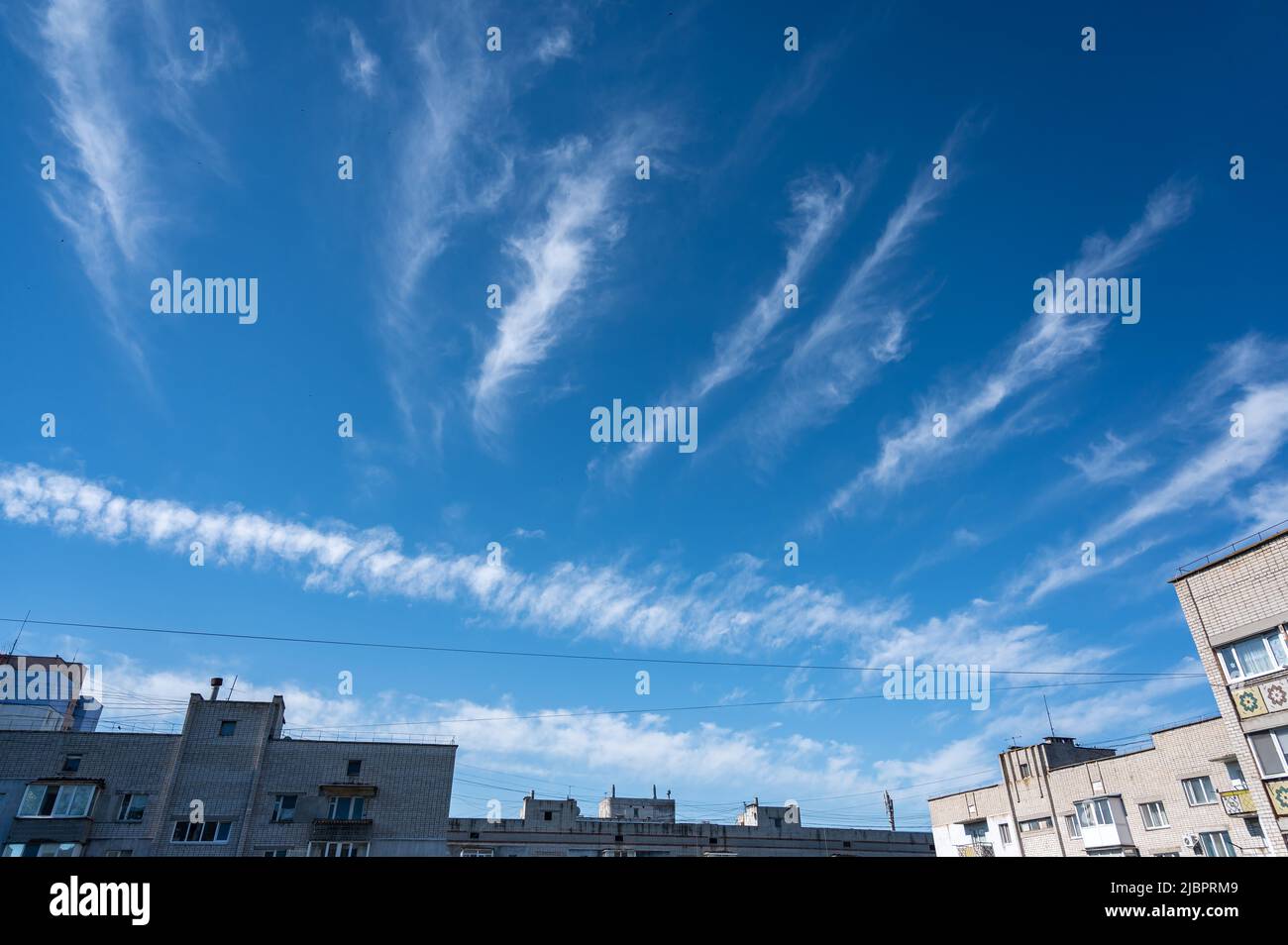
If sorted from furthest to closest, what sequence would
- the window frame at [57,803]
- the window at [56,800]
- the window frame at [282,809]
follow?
the window frame at [282,809], the window at [56,800], the window frame at [57,803]

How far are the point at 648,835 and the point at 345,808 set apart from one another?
30.6 metres

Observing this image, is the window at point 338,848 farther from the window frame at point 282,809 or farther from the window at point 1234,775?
the window at point 1234,775

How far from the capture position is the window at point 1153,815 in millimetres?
47156

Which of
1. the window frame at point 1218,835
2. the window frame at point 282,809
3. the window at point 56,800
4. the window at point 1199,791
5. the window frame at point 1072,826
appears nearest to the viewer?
the window frame at point 1218,835

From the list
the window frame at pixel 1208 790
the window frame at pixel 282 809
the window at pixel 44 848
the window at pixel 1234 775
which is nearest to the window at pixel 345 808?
the window frame at pixel 282 809

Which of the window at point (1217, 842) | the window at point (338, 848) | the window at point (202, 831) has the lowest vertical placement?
the window at point (1217, 842)

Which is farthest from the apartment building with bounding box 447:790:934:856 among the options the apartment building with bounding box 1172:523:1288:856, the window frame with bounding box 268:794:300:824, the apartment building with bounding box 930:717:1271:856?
the apartment building with bounding box 1172:523:1288:856

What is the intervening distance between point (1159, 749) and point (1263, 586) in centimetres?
2399

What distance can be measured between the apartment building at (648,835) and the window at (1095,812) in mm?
12886

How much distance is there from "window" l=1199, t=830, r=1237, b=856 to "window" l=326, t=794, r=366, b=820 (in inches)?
2033

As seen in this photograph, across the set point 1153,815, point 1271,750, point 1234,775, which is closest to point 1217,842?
point 1234,775

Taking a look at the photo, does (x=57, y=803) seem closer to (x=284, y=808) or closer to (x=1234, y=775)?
(x=284, y=808)
